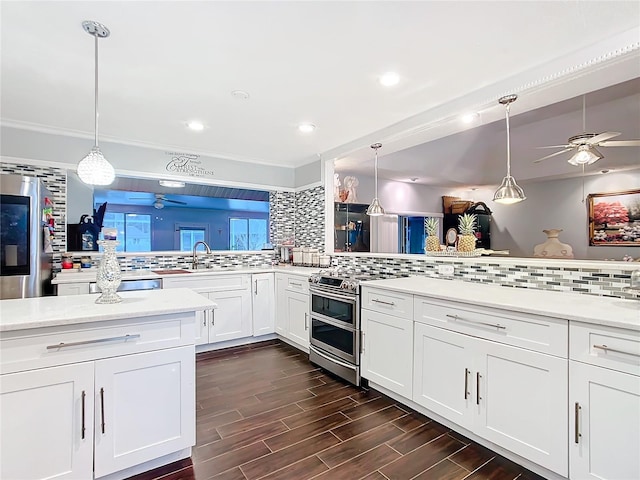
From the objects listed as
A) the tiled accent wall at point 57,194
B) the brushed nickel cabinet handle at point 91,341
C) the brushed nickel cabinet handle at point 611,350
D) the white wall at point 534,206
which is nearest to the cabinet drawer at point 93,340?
the brushed nickel cabinet handle at point 91,341

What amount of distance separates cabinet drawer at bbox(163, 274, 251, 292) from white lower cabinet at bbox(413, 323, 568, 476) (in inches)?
88.8

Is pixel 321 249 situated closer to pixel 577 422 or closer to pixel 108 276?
pixel 108 276

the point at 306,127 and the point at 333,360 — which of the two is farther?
the point at 306,127

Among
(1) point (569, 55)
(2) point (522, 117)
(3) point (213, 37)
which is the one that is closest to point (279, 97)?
(3) point (213, 37)

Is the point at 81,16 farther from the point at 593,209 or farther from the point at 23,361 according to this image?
the point at 593,209

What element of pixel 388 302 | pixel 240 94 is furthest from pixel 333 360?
pixel 240 94

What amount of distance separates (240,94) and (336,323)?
6.89 ft

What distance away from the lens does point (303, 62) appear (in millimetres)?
2127

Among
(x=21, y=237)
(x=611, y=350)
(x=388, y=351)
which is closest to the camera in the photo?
(x=611, y=350)

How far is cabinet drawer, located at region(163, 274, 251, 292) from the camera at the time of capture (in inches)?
137

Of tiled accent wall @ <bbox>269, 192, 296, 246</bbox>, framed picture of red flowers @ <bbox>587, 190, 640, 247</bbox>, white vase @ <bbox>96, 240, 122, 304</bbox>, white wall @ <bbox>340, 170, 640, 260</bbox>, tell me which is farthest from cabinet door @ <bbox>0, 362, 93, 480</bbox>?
framed picture of red flowers @ <bbox>587, 190, 640, 247</bbox>

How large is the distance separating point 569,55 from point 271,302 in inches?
140

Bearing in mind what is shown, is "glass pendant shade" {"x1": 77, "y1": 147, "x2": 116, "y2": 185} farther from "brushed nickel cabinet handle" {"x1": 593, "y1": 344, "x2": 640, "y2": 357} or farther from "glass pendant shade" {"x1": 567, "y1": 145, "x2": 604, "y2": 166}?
"glass pendant shade" {"x1": 567, "y1": 145, "x2": 604, "y2": 166}

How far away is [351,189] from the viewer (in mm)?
5004
